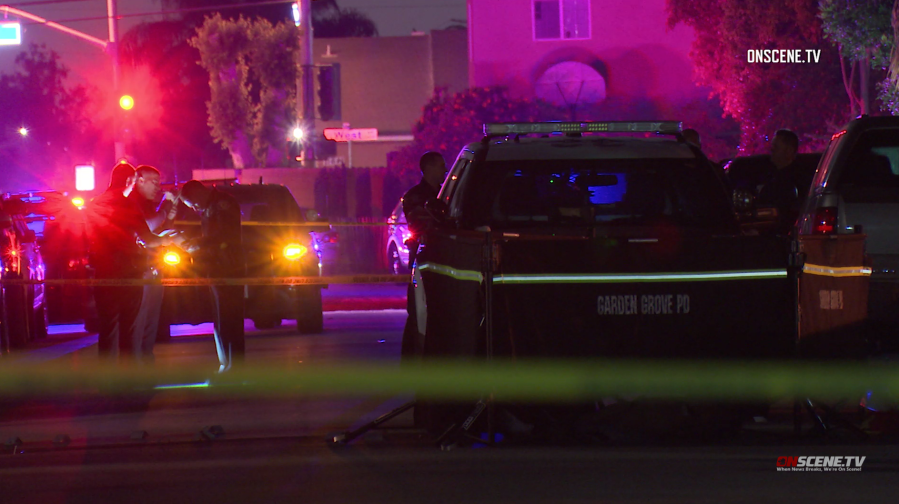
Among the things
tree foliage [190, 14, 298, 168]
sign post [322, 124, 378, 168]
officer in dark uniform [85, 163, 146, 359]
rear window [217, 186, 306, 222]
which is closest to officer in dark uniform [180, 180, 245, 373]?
officer in dark uniform [85, 163, 146, 359]

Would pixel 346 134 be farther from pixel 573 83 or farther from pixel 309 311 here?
pixel 309 311

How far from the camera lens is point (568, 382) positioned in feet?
21.1

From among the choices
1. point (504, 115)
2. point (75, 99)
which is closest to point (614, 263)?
point (504, 115)

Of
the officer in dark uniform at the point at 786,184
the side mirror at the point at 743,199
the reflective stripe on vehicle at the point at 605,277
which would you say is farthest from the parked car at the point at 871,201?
the reflective stripe on vehicle at the point at 605,277

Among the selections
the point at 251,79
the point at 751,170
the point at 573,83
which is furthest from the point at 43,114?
the point at 751,170

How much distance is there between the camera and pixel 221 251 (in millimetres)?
9789

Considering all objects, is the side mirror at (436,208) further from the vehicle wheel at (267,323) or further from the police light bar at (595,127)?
the vehicle wheel at (267,323)

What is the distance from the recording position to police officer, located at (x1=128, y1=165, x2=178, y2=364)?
9438 millimetres

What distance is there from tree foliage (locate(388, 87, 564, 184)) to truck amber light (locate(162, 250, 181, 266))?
2593 cm

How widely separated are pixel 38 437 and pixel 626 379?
3894mm

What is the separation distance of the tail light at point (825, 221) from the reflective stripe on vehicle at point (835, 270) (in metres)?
2.13

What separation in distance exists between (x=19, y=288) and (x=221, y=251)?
12.2 feet

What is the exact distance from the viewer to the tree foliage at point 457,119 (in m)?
37.7

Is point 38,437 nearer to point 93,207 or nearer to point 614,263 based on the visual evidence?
point 93,207
